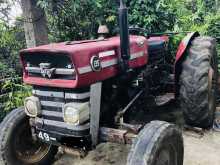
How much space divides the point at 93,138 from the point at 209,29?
4.71 meters

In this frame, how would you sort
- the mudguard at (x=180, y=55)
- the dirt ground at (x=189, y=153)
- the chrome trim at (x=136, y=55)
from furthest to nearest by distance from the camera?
the mudguard at (x=180, y=55), the dirt ground at (x=189, y=153), the chrome trim at (x=136, y=55)

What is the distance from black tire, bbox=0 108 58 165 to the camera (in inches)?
139

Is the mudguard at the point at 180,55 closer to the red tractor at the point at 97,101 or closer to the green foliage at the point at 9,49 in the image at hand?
the red tractor at the point at 97,101

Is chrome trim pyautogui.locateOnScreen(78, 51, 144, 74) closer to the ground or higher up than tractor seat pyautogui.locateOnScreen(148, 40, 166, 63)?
higher up

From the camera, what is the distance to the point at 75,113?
3.04 metres

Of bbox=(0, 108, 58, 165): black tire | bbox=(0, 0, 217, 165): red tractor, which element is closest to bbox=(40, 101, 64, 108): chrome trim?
bbox=(0, 0, 217, 165): red tractor

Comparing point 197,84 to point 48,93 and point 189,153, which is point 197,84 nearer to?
point 189,153

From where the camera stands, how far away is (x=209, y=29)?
7.03 meters

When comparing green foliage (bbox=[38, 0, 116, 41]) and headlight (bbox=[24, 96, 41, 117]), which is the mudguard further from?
headlight (bbox=[24, 96, 41, 117])

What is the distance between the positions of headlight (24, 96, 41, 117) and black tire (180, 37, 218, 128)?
1895mm

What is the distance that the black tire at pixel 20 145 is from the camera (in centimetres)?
354

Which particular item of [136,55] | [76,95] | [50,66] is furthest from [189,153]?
[50,66]

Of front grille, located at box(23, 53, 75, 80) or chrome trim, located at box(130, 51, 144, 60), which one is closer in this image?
front grille, located at box(23, 53, 75, 80)

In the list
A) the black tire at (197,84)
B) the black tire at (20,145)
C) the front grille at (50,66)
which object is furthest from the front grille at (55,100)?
the black tire at (197,84)
